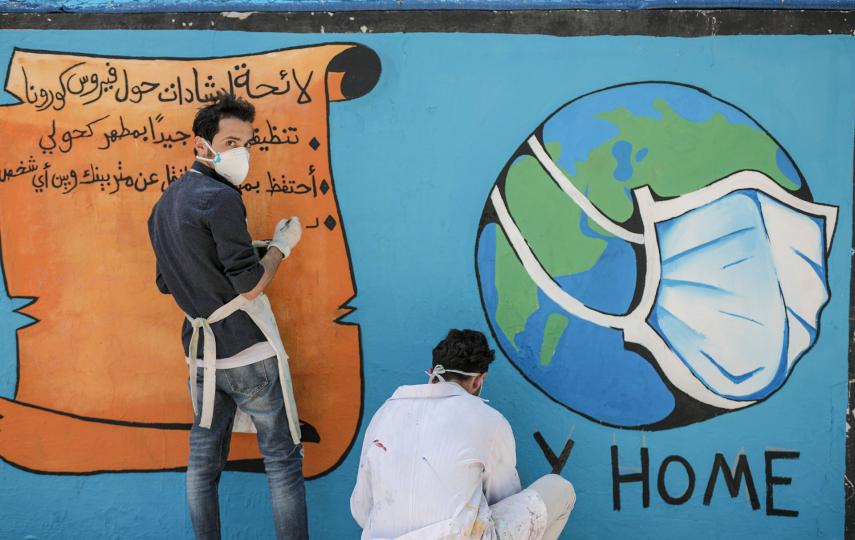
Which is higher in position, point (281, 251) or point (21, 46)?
point (21, 46)

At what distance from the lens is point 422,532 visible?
103 inches

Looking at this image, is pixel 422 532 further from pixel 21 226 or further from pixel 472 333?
pixel 21 226

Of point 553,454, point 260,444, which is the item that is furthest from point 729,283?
point 260,444

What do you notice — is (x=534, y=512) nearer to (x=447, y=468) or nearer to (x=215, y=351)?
(x=447, y=468)

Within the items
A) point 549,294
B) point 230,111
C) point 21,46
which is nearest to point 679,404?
point 549,294

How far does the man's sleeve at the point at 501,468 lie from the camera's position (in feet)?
9.08

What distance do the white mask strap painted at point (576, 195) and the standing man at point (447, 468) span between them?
3.09 ft

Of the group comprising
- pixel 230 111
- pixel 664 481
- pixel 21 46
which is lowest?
pixel 664 481

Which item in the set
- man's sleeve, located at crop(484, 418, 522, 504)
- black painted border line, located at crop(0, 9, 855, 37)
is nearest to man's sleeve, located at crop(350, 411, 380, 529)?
man's sleeve, located at crop(484, 418, 522, 504)

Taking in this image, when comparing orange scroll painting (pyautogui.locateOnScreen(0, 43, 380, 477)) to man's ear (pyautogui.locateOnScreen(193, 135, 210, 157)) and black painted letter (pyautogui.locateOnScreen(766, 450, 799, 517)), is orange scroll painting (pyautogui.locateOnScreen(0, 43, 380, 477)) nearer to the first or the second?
man's ear (pyautogui.locateOnScreen(193, 135, 210, 157))

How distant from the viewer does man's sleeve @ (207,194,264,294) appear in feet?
9.77

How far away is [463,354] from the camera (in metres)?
2.85

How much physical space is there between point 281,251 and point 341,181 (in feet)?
1.71

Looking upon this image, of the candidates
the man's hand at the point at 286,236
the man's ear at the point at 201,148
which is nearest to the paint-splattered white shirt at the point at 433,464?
the man's hand at the point at 286,236
